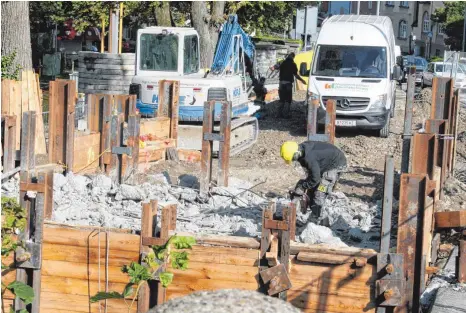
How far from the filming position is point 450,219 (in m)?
9.53

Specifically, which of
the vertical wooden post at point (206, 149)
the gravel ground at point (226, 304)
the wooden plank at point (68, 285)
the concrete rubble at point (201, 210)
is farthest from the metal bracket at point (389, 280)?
the vertical wooden post at point (206, 149)

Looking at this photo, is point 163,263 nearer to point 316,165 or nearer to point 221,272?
point 221,272

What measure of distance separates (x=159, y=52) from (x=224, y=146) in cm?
861

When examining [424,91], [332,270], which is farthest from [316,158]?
[424,91]

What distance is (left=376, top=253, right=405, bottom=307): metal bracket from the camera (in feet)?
28.0

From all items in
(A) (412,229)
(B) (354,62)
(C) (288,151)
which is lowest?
(A) (412,229)

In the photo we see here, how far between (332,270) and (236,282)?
891 mm

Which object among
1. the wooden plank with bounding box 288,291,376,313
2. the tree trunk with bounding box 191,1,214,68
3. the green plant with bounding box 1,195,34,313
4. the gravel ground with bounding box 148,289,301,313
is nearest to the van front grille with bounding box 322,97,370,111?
→ the tree trunk with bounding box 191,1,214,68

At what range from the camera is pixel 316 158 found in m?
12.2

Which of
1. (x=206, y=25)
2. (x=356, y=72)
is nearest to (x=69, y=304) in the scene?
(x=356, y=72)

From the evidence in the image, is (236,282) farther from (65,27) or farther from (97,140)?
(65,27)

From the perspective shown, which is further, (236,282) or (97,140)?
(97,140)

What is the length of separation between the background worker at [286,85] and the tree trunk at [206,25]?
14.8 feet

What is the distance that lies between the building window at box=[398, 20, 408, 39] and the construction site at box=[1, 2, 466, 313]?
6221cm
